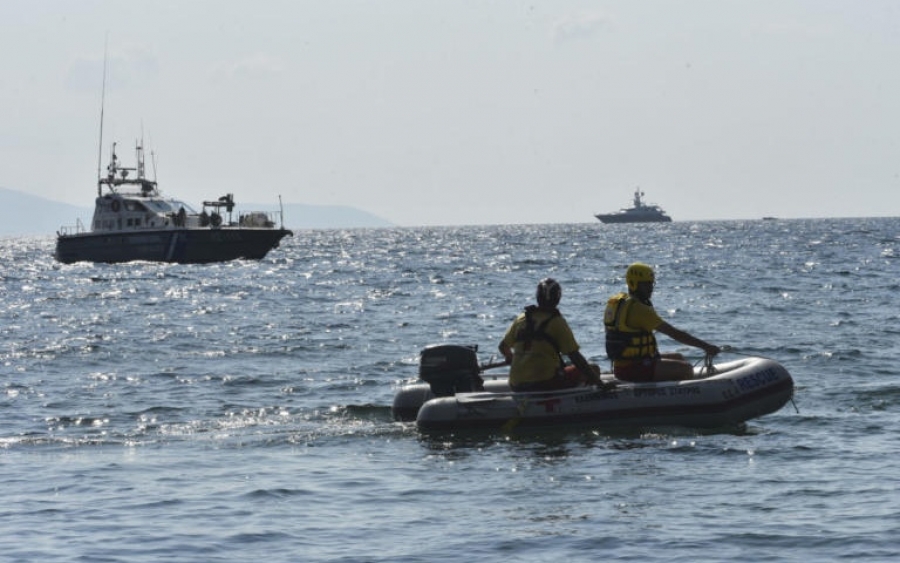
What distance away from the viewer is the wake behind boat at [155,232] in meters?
65.2

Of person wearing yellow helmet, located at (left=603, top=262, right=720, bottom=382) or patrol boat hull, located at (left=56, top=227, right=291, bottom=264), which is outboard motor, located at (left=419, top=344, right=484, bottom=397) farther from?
patrol boat hull, located at (left=56, top=227, right=291, bottom=264)

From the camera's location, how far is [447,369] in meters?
15.4

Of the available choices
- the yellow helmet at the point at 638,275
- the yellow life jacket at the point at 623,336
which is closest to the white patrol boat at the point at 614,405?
the yellow life jacket at the point at 623,336

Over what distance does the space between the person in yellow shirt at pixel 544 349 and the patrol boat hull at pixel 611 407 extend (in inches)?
6.2

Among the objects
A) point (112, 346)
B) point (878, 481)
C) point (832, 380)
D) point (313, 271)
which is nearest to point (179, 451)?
point (878, 481)

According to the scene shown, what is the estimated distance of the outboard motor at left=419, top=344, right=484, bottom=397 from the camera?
15.4 m

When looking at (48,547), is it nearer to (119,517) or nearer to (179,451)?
(119,517)

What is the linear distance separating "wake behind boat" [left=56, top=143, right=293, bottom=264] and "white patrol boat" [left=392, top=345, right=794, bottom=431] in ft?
166

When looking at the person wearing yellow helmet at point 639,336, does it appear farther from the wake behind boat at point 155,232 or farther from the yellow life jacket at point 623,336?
the wake behind boat at point 155,232

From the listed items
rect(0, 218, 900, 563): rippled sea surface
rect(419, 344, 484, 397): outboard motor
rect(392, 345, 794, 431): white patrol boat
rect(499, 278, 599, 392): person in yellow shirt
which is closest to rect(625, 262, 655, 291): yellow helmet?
rect(499, 278, 599, 392): person in yellow shirt

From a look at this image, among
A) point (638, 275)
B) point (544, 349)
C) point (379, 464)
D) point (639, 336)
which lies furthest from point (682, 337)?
point (379, 464)

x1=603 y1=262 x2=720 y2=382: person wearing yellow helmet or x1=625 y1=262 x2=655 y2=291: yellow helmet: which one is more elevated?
x1=625 y1=262 x2=655 y2=291: yellow helmet

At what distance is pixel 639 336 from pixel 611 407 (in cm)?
81

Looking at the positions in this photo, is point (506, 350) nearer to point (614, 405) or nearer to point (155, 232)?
point (614, 405)
